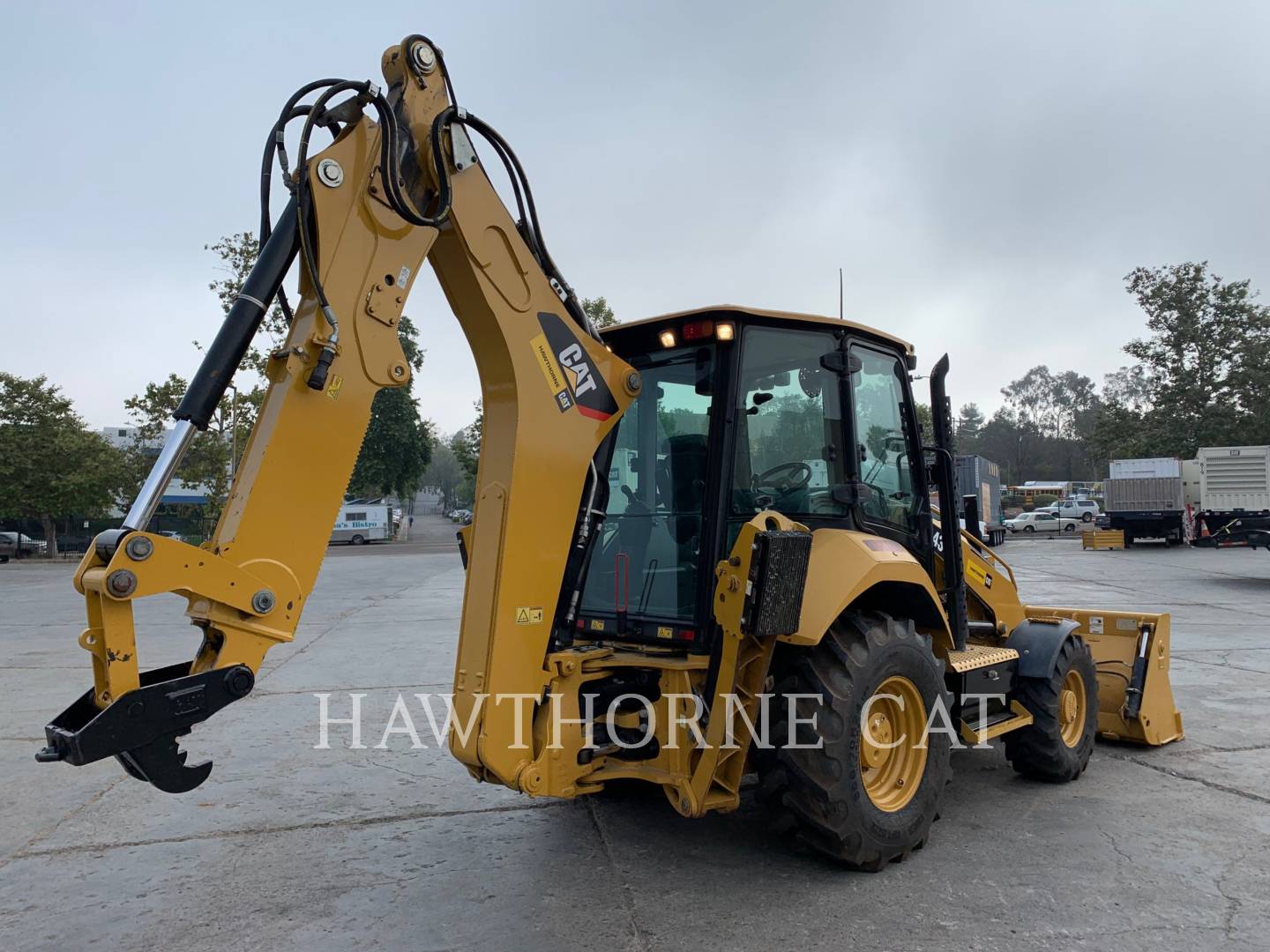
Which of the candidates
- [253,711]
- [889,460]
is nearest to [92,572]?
[889,460]

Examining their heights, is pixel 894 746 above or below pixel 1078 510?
below

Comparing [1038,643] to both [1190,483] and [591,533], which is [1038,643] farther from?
[1190,483]

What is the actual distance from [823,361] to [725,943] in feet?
8.44

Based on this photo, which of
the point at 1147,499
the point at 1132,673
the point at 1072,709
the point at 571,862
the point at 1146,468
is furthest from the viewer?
the point at 1146,468

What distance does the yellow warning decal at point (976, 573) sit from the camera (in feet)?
17.4

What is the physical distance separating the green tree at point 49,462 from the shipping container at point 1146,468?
117 feet

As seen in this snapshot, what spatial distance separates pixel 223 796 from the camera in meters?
5.05

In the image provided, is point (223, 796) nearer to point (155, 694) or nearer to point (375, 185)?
point (155, 694)

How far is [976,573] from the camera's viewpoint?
5410 millimetres

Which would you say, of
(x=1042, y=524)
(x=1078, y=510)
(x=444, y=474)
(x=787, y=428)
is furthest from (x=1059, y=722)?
(x=444, y=474)

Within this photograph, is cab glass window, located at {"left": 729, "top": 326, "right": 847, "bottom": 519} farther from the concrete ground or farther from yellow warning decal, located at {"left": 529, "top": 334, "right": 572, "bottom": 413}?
the concrete ground

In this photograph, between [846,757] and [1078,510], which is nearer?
[846,757]

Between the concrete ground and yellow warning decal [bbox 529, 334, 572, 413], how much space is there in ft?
6.91

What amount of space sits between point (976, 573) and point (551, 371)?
3.29 meters
